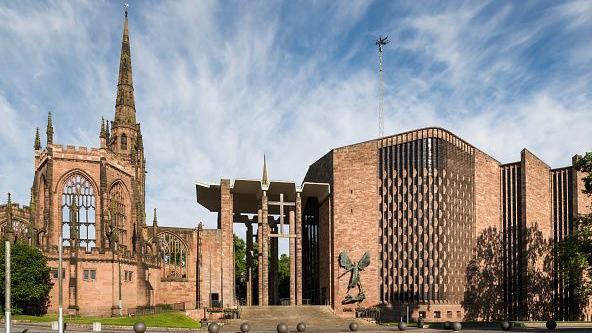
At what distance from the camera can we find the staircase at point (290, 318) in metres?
51.6

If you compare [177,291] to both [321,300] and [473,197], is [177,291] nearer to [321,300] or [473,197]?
[321,300]

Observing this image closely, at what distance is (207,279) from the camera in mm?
72250

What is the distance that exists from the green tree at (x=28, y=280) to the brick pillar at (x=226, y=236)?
19727mm

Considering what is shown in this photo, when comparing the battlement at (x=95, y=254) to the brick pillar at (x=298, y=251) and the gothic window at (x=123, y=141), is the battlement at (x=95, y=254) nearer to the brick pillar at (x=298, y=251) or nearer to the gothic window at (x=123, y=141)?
the brick pillar at (x=298, y=251)

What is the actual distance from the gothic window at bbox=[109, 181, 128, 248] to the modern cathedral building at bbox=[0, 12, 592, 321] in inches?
7.8

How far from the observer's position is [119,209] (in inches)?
2633

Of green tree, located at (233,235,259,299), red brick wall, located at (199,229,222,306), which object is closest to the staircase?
red brick wall, located at (199,229,222,306)

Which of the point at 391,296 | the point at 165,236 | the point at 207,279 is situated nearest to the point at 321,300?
the point at 391,296

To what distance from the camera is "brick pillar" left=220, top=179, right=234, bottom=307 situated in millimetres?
66062

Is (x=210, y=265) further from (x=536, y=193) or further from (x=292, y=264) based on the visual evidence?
(x=536, y=193)

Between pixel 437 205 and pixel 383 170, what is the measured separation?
739 cm

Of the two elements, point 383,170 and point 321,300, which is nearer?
point 383,170

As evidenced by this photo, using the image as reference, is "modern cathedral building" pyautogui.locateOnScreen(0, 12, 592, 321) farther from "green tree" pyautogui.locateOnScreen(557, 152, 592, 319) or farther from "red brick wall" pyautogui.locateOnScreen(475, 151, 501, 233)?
"green tree" pyautogui.locateOnScreen(557, 152, 592, 319)

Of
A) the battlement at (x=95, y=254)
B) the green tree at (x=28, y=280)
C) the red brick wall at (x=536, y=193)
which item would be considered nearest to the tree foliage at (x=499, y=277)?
the red brick wall at (x=536, y=193)
